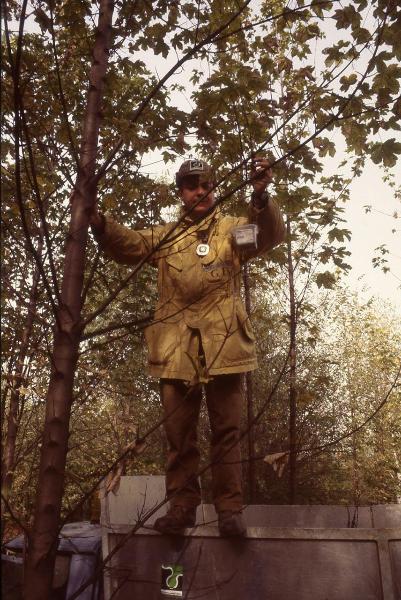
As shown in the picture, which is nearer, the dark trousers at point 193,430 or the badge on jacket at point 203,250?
the dark trousers at point 193,430

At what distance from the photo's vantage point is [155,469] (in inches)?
448

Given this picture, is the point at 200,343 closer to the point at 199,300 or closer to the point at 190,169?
the point at 199,300

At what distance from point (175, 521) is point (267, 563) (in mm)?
560

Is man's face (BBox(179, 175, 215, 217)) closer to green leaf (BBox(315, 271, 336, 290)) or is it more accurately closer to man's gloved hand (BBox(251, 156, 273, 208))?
man's gloved hand (BBox(251, 156, 273, 208))

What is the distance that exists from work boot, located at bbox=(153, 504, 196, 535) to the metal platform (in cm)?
6

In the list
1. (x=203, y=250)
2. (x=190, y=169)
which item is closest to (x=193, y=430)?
(x=203, y=250)

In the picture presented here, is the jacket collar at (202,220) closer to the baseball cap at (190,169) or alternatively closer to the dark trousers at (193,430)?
the baseball cap at (190,169)

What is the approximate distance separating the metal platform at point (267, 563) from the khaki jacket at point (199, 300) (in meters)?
0.94

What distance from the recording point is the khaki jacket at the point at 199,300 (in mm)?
2855

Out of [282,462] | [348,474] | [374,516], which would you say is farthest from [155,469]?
[282,462]

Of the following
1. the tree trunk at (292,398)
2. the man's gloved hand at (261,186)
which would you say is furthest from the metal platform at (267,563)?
the tree trunk at (292,398)

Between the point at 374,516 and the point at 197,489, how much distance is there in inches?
92.7

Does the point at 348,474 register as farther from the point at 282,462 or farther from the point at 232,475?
the point at 282,462

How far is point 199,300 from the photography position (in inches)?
110
